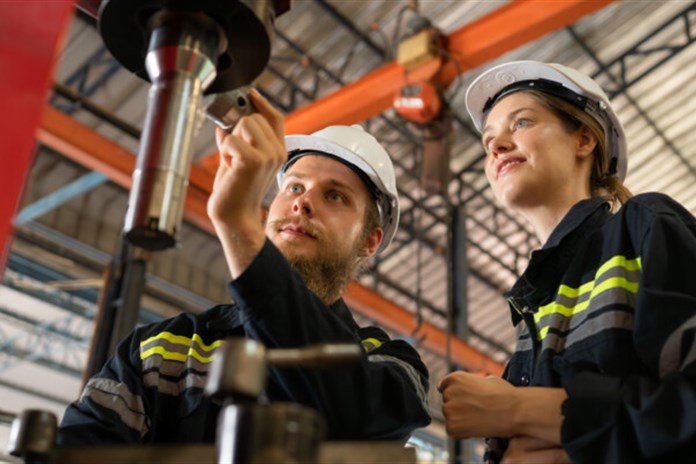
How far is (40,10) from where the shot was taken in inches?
29.2

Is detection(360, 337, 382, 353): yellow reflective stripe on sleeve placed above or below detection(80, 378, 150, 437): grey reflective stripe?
above

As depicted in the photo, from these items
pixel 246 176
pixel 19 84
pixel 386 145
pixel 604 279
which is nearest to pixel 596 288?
pixel 604 279

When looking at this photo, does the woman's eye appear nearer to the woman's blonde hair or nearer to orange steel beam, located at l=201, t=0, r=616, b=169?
the woman's blonde hair

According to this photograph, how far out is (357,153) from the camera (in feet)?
7.36

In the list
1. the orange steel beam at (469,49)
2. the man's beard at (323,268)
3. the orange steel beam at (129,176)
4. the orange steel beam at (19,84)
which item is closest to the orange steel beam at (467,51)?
the orange steel beam at (469,49)

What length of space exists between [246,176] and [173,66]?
22 cm

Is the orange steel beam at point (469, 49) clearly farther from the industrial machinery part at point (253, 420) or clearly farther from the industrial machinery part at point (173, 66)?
the industrial machinery part at point (253, 420)

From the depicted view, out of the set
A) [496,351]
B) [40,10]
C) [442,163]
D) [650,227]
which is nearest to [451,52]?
[442,163]

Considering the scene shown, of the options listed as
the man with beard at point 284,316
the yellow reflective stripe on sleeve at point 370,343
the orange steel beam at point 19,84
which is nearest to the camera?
the orange steel beam at point 19,84

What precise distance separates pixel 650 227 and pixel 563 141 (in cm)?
48

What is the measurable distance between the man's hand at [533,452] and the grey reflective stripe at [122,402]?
75cm

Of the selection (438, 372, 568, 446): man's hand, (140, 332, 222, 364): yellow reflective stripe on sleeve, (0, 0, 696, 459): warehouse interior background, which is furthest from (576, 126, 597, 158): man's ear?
(0, 0, 696, 459): warehouse interior background

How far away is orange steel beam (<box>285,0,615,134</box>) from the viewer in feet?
18.2

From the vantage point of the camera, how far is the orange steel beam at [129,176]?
5763 millimetres
